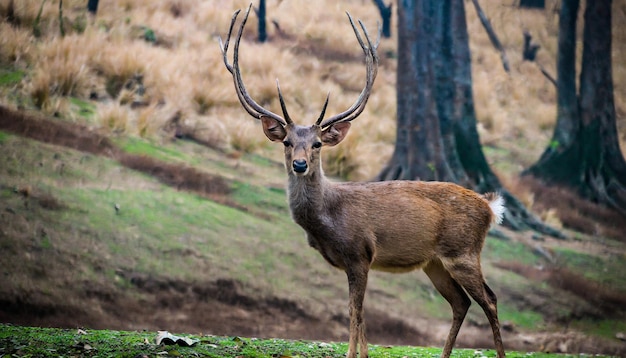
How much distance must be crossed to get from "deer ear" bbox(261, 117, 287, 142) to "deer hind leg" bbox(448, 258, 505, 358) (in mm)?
1679

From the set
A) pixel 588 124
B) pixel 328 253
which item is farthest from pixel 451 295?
pixel 588 124

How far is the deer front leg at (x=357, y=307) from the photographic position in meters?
6.40

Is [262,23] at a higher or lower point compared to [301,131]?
higher

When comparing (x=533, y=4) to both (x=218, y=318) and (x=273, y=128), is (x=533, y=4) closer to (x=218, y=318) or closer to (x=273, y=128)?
(x=218, y=318)

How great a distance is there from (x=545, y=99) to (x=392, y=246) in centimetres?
809

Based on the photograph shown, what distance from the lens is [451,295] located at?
23.1 feet

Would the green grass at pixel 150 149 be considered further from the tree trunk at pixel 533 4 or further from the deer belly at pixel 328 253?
the tree trunk at pixel 533 4

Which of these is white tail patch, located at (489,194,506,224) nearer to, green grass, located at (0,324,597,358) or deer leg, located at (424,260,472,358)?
deer leg, located at (424,260,472,358)

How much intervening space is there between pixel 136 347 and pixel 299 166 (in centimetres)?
182

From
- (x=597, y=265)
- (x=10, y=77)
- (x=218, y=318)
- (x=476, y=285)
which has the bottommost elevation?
(x=218, y=318)

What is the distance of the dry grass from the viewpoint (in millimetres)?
11375

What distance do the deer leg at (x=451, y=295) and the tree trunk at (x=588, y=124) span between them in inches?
276

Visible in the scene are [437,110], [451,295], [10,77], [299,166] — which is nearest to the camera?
[299,166]

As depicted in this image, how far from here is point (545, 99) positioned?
14.1 m
